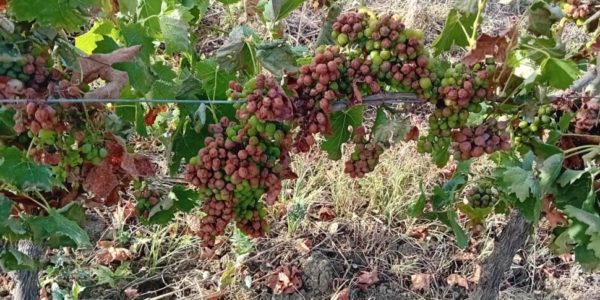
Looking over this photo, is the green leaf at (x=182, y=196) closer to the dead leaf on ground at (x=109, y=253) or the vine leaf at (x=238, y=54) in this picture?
the vine leaf at (x=238, y=54)

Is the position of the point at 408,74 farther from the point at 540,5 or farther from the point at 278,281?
the point at 278,281

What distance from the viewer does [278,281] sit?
3162 millimetres

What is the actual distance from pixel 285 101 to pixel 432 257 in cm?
214

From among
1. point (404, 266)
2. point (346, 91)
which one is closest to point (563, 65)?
point (346, 91)

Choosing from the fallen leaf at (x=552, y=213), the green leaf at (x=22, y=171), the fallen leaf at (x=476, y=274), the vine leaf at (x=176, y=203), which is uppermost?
the green leaf at (x=22, y=171)

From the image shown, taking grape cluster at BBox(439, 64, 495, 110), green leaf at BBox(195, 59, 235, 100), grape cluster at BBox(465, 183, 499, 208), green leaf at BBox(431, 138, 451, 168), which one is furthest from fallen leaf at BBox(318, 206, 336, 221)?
grape cluster at BBox(439, 64, 495, 110)

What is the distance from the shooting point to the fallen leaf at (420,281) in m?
3.23

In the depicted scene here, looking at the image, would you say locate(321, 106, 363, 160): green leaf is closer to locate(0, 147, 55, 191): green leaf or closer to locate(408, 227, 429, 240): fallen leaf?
locate(0, 147, 55, 191): green leaf

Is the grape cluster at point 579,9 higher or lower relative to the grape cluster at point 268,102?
higher

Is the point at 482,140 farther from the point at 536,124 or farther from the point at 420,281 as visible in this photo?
the point at 420,281

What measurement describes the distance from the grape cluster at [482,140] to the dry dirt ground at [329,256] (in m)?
1.64

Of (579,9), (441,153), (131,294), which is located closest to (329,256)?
(131,294)

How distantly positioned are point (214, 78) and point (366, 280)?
1.76 metres

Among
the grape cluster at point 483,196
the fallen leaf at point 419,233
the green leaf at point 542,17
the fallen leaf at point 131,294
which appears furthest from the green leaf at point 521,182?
the fallen leaf at point 131,294
